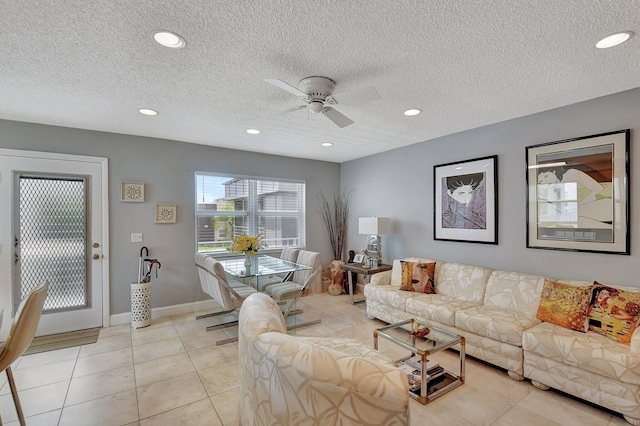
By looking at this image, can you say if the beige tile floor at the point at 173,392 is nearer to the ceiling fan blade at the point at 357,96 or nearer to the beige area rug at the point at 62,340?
the beige area rug at the point at 62,340

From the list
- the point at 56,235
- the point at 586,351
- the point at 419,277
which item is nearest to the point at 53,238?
the point at 56,235

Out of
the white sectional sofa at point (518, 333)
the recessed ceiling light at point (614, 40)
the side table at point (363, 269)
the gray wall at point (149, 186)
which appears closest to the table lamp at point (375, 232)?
the side table at point (363, 269)

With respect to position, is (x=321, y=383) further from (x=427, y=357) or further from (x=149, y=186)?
(x=149, y=186)

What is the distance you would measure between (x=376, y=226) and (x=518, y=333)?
237cm

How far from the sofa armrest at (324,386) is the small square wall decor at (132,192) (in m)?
3.51

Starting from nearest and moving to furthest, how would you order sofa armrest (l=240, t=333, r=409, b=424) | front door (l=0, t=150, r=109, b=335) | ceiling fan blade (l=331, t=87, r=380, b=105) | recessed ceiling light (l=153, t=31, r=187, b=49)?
sofa armrest (l=240, t=333, r=409, b=424), recessed ceiling light (l=153, t=31, r=187, b=49), ceiling fan blade (l=331, t=87, r=380, b=105), front door (l=0, t=150, r=109, b=335)

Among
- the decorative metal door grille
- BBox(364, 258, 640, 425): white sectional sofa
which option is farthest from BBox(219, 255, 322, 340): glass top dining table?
the decorative metal door grille

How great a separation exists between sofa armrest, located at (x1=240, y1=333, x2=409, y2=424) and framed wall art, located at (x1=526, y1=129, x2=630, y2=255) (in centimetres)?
285

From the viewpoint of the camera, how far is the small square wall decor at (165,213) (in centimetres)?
412


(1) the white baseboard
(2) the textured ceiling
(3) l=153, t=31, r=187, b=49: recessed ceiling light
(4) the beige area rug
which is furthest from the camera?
(1) the white baseboard

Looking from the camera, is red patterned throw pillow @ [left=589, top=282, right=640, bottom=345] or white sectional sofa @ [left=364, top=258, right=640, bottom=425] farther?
red patterned throw pillow @ [left=589, top=282, right=640, bottom=345]

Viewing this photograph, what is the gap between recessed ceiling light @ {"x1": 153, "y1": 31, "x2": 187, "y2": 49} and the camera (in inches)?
68.8

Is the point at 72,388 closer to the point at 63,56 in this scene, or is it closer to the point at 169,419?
the point at 169,419

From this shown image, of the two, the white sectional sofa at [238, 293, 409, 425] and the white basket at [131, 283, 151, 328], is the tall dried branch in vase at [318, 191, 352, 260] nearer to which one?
the white basket at [131, 283, 151, 328]
